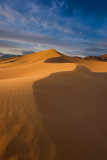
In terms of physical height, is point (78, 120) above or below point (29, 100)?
below

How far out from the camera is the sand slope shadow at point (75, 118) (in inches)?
83.0

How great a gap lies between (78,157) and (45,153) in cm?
64

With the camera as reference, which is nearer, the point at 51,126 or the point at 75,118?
the point at 51,126

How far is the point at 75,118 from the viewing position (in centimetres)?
318

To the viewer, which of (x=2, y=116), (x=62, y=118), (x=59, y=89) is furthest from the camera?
(x=59, y=89)

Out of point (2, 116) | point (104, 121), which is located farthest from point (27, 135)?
point (104, 121)

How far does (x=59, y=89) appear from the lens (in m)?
5.03

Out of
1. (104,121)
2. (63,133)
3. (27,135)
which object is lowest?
(104,121)

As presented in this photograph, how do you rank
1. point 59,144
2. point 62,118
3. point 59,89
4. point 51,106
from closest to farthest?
point 59,144, point 62,118, point 51,106, point 59,89

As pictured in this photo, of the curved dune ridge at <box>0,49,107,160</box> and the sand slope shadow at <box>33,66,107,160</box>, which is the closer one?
the curved dune ridge at <box>0,49,107,160</box>

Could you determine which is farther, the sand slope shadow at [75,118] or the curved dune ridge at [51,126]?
the sand slope shadow at [75,118]

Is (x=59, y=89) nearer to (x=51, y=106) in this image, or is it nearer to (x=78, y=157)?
(x=51, y=106)

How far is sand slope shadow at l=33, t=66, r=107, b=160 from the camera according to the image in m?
2.11

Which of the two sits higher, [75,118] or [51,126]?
[51,126]
